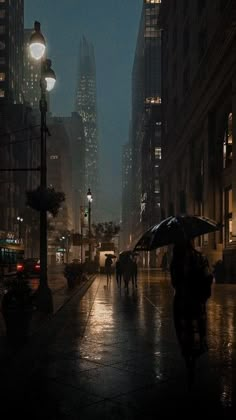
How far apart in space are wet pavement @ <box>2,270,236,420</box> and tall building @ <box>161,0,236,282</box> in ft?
73.5

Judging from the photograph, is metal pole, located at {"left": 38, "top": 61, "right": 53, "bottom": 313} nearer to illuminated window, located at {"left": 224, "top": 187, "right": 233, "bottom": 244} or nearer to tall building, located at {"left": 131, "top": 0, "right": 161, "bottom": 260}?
illuminated window, located at {"left": 224, "top": 187, "right": 233, "bottom": 244}

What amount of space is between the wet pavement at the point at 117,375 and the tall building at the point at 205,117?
882 inches

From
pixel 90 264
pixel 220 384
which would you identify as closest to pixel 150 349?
pixel 220 384

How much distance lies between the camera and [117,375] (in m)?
7.55

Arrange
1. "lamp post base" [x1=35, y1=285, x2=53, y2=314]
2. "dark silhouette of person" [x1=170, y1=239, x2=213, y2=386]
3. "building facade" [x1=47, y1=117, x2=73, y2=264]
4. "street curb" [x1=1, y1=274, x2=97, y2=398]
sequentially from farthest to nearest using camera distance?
"building facade" [x1=47, y1=117, x2=73, y2=264]
"lamp post base" [x1=35, y1=285, x2=53, y2=314]
"street curb" [x1=1, y1=274, x2=97, y2=398]
"dark silhouette of person" [x1=170, y1=239, x2=213, y2=386]

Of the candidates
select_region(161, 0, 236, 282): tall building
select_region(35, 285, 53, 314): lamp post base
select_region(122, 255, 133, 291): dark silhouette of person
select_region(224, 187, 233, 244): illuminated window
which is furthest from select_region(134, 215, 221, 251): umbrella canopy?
select_region(224, 187, 233, 244): illuminated window

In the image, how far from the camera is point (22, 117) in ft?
376

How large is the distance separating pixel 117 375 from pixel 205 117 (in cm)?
3783

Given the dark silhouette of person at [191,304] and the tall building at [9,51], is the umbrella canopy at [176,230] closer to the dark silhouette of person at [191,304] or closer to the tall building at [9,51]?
the dark silhouette of person at [191,304]

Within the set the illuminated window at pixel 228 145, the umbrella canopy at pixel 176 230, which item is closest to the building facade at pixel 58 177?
the illuminated window at pixel 228 145

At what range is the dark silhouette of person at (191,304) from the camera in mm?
6598

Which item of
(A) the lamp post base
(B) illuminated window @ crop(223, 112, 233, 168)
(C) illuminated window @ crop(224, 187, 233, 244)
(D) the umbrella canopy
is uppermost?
(B) illuminated window @ crop(223, 112, 233, 168)

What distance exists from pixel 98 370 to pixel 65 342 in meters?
2.89

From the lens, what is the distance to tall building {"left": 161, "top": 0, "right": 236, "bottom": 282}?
35.0 metres
